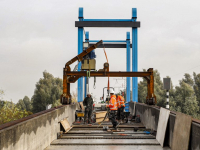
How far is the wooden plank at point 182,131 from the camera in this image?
306 inches

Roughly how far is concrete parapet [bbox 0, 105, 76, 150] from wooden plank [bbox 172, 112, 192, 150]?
12.4 feet

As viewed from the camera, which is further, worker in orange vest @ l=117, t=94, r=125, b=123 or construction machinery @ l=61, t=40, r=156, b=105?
construction machinery @ l=61, t=40, r=156, b=105

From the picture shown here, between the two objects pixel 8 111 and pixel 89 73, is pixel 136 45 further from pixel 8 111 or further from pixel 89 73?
pixel 8 111

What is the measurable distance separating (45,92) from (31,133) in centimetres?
7947

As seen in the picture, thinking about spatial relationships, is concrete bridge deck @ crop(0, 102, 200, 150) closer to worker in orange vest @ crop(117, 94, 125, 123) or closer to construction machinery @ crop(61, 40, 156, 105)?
worker in orange vest @ crop(117, 94, 125, 123)

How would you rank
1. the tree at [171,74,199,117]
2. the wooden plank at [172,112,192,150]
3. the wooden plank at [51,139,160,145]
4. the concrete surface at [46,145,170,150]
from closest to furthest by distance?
the wooden plank at [172,112,192,150], the concrete surface at [46,145,170,150], the wooden plank at [51,139,160,145], the tree at [171,74,199,117]

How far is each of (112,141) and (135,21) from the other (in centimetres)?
1900

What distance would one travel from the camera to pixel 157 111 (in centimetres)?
1237

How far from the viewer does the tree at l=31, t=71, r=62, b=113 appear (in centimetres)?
8444

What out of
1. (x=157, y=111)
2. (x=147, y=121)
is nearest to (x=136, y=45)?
(x=147, y=121)

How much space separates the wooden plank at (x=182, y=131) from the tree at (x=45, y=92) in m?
76.7

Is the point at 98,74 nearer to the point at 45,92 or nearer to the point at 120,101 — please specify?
the point at 120,101

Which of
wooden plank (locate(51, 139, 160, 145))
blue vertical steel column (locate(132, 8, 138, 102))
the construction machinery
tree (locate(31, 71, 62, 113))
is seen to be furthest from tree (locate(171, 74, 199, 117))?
wooden plank (locate(51, 139, 160, 145))

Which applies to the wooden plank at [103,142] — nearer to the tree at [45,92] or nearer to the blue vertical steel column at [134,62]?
the blue vertical steel column at [134,62]
